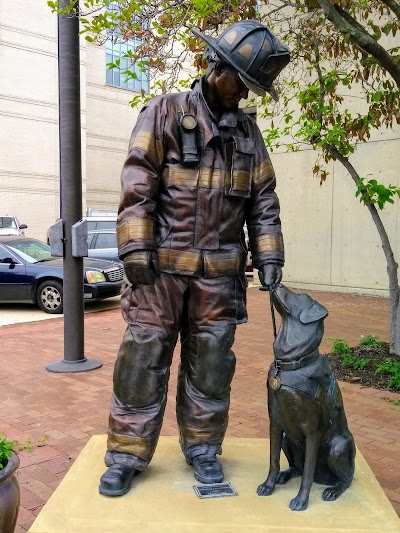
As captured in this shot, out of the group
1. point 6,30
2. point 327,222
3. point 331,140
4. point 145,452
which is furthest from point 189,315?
point 6,30

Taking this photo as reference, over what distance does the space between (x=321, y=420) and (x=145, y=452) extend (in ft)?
2.92

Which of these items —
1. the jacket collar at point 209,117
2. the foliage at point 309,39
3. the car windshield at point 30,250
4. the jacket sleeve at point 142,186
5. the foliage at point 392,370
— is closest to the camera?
the jacket sleeve at point 142,186

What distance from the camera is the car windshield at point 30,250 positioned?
427 inches

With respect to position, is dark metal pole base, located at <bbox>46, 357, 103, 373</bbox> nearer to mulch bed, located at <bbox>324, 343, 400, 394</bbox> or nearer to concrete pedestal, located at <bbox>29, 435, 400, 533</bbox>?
mulch bed, located at <bbox>324, 343, 400, 394</bbox>

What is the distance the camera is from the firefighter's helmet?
103 inches

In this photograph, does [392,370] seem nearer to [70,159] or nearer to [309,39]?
[309,39]

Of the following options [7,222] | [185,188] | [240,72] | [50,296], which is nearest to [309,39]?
[240,72]

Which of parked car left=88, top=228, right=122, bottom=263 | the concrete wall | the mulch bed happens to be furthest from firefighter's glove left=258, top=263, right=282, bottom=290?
parked car left=88, top=228, right=122, bottom=263

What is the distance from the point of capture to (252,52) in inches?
103

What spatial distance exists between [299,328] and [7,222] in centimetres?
1841

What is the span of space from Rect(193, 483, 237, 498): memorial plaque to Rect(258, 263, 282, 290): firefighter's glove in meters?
1.02

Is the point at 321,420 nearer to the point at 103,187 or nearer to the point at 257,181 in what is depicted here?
the point at 257,181

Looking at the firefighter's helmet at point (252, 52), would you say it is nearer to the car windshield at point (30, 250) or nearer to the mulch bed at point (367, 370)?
the mulch bed at point (367, 370)

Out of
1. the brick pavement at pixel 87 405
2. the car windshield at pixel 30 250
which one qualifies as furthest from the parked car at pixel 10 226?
the brick pavement at pixel 87 405
